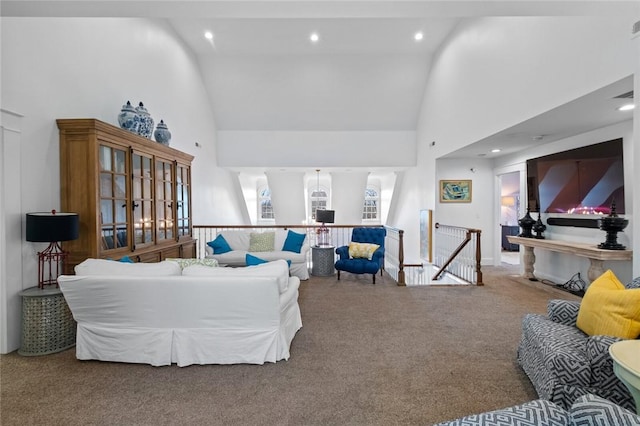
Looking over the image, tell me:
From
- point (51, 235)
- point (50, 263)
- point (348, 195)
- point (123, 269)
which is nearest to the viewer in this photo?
point (123, 269)

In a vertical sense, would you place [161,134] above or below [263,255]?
above

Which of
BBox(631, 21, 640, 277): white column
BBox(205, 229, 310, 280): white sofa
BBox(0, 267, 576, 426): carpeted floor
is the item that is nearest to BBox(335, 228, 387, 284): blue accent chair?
BBox(205, 229, 310, 280): white sofa

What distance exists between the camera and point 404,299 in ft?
15.3

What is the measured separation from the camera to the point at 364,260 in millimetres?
5746

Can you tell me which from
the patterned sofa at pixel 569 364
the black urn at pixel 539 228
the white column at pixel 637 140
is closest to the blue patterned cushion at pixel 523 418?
the patterned sofa at pixel 569 364

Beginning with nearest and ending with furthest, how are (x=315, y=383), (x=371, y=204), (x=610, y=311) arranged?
(x=610, y=311) < (x=315, y=383) < (x=371, y=204)

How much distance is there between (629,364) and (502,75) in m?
4.41

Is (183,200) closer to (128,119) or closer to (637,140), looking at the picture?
(128,119)

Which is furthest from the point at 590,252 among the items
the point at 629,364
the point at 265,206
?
the point at 265,206

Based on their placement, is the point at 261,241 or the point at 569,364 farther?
the point at 261,241

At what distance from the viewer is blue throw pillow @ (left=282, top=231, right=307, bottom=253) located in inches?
236

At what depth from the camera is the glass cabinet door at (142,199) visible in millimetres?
4148

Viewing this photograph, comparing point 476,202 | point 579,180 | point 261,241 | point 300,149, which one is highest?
point 300,149

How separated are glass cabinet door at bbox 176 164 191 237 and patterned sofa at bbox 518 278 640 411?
16.9ft
